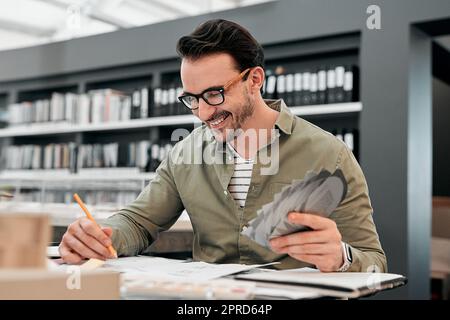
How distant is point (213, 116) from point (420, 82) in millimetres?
2379

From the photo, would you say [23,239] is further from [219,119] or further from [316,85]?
[316,85]

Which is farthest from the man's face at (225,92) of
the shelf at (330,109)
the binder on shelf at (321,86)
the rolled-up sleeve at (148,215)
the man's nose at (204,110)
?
the binder on shelf at (321,86)

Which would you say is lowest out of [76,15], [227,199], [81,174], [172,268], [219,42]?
[172,268]

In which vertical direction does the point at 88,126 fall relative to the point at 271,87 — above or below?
below

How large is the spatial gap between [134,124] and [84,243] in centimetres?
346

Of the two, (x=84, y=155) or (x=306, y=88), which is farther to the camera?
(x=84, y=155)

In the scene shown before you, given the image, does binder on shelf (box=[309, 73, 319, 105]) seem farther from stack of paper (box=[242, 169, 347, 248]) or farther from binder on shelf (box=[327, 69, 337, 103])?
stack of paper (box=[242, 169, 347, 248])

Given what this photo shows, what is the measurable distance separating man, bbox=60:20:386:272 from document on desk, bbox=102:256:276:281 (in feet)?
0.53

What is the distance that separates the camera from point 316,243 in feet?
3.16

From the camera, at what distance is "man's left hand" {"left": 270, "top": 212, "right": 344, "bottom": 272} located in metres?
0.95

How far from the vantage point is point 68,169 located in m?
5.04

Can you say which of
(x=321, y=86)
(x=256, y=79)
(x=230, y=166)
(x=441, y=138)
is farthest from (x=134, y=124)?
(x=230, y=166)
